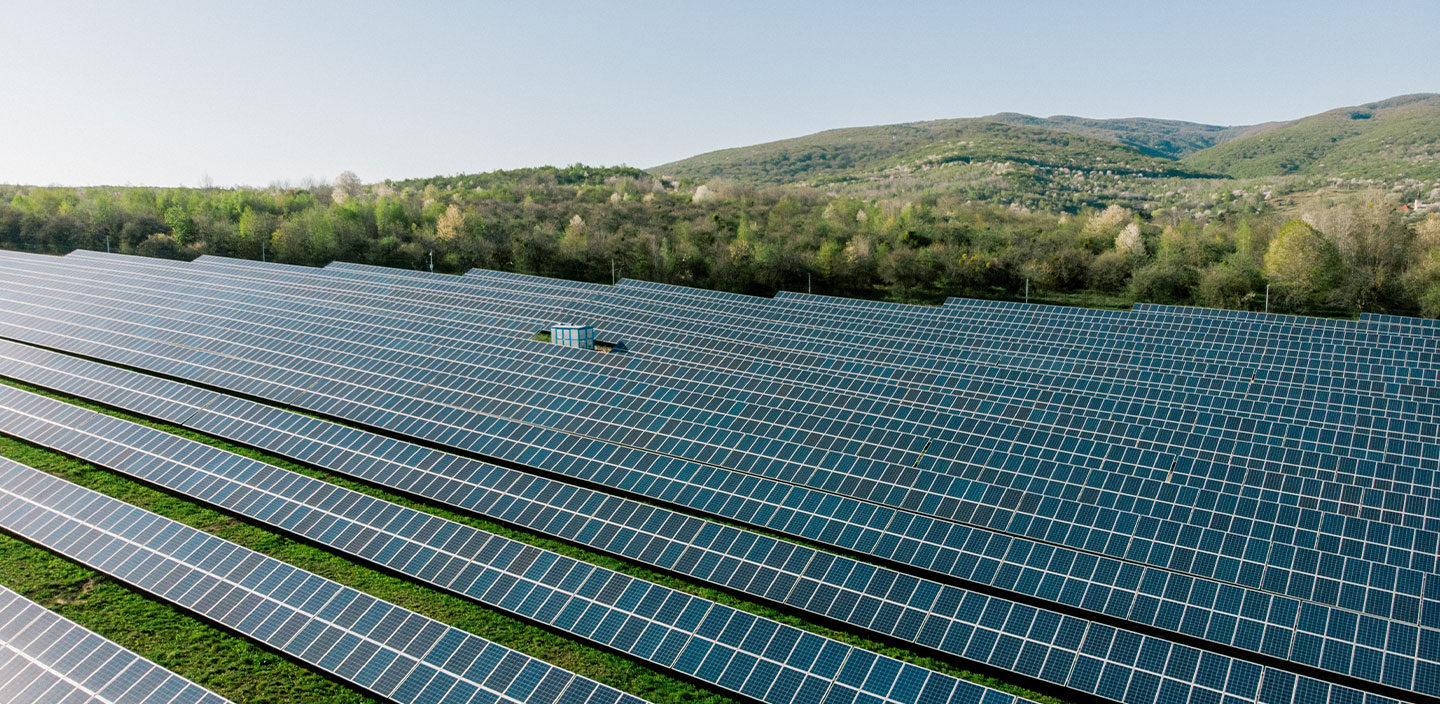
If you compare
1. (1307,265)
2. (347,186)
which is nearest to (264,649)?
(1307,265)

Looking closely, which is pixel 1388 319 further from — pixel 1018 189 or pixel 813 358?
pixel 1018 189

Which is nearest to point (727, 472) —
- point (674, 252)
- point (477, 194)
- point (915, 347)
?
point (915, 347)

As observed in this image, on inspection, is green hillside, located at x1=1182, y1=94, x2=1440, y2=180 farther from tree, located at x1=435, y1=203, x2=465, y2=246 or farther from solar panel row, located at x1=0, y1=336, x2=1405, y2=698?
solar panel row, located at x1=0, y1=336, x2=1405, y2=698

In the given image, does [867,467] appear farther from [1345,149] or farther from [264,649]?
[1345,149]

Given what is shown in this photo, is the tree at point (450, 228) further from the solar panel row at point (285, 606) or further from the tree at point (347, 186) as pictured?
the solar panel row at point (285, 606)

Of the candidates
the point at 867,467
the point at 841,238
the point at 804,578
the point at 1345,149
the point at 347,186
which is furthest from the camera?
the point at 1345,149

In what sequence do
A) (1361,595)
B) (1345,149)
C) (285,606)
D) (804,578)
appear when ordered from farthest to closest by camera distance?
(1345,149) < (804,578) < (285,606) < (1361,595)

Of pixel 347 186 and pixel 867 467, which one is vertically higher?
pixel 347 186
